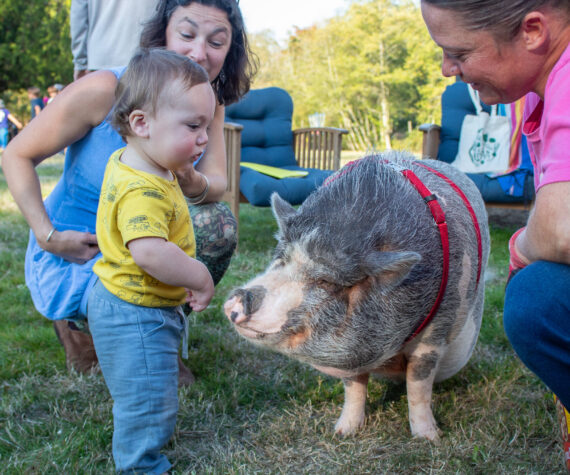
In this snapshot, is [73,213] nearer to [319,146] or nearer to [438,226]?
[438,226]

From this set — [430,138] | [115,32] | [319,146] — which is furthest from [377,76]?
[115,32]

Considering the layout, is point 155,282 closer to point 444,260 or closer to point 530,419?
point 444,260

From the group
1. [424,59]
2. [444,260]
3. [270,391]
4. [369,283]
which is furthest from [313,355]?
[424,59]

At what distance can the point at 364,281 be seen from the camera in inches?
67.6

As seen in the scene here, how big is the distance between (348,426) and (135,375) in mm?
920

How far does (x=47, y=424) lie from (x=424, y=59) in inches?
760

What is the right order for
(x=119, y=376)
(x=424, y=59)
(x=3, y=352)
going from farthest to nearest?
(x=424, y=59) < (x=3, y=352) < (x=119, y=376)

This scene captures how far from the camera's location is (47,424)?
7.36 ft

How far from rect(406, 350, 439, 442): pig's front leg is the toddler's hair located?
1.27 metres

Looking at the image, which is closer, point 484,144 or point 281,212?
point 281,212

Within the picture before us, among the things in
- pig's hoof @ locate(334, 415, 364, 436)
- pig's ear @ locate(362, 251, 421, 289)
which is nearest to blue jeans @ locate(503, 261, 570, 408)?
pig's ear @ locate(362, 251, 421, 289)

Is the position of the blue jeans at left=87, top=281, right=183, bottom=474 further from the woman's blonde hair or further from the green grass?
the woman's blonde hair

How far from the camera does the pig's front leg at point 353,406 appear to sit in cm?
222

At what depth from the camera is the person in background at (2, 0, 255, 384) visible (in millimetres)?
2180
